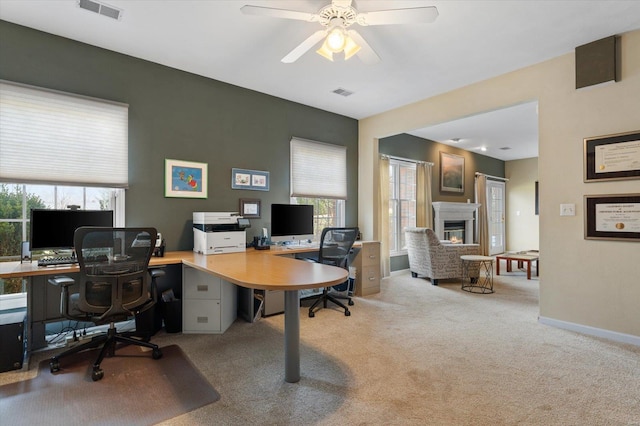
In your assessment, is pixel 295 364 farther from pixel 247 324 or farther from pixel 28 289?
pixel 28 289

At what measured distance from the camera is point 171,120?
3.54 metres

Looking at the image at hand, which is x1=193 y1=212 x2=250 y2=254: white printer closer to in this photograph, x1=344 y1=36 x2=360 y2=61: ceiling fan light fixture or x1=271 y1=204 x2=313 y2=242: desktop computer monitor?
x1=271 y1=204 x2=313 y2=242: desktop computer monitor

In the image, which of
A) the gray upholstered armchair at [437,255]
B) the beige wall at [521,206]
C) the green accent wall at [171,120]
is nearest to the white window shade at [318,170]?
the green accent wall at [171,120]

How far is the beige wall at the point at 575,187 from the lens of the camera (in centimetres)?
287

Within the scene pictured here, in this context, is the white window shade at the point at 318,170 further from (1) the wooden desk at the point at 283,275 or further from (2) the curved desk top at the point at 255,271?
(1) the wooden desk at the point at 283,275

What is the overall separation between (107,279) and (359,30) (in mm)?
2883

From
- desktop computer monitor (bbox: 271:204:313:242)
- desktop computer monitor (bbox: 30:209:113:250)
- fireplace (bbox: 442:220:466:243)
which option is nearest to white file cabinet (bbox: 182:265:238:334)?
desktop computer monitor (bbox: 30:209:113:250)

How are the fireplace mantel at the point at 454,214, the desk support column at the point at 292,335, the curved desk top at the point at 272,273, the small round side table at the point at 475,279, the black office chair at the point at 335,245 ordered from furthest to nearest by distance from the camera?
the fireplace mantel at the point at 454,214 < the small round side table at the point at 475,279 < the black office chair at the point at 335,245 < the desk support column at the point at 292,335 < the curved desk top at the point at 272,273

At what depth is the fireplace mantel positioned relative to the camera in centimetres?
668

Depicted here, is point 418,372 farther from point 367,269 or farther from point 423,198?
point 423,198

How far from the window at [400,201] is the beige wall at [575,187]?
252 centimetres

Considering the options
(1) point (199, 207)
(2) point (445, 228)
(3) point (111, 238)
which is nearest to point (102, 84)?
(1) point (199, 207)

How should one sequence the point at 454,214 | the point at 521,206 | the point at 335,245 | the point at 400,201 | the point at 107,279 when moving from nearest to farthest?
the point at 107,279 < the point at 335,245 < the point at 400,201 < the point at 454,214 < the point at 521,206

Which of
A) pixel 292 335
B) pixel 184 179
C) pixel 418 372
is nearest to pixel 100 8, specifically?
pixel 184 179
